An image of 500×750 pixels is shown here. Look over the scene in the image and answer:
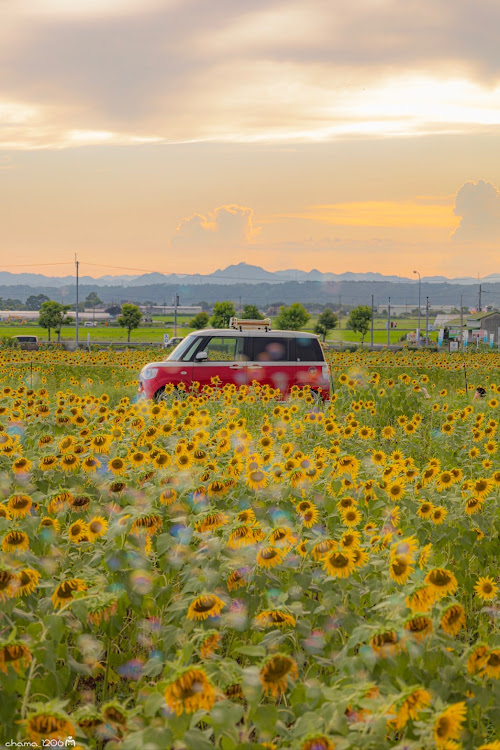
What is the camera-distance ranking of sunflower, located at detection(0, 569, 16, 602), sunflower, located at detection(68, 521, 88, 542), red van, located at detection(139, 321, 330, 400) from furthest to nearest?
1. red van, located at detection(139, 321, 330, 400)
2. sunflower, located at detection(68, 521, 88, 542)
3. sunflower, located at detection(0, 569, 16, 602)

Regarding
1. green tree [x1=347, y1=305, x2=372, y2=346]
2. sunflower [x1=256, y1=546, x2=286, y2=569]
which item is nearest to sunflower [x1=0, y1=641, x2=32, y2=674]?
sunflower [x1=256, y1=546, x2=286, y2=569]

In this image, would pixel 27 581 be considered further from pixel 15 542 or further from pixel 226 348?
pixel 226 348

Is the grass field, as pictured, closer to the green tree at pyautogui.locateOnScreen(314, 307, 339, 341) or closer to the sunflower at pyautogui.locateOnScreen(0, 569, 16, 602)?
the green tree at pyautogui.locateOnScreen(314, 307, 339, 341)

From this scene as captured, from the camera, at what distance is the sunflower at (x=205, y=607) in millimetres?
2945

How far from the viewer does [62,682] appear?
A: 2979 millimetres

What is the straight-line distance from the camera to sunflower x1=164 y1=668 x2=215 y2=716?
221cm

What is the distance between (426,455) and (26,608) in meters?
7.06

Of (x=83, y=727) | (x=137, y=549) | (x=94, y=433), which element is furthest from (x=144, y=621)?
(x=94, y=433)

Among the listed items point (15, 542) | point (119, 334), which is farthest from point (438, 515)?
point (119, 334)

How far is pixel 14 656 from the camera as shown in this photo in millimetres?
2582

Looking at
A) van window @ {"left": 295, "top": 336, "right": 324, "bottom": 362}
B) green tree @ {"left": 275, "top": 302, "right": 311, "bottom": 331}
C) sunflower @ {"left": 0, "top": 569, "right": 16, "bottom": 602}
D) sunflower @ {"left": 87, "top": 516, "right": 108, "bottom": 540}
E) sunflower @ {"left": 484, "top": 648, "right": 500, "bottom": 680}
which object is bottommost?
sunflower @ {"left": 484, "top": 648, "right": 500, "bottom": 680}

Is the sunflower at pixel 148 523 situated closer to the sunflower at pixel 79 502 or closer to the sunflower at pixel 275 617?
the sunflower at pixel 79 502

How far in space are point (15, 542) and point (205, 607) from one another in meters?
1.09

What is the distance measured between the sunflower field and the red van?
21.6ft
